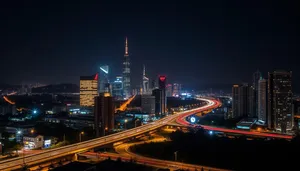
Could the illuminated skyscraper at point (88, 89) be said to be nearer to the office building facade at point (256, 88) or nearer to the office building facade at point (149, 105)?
the office building facade at point (149, 105)

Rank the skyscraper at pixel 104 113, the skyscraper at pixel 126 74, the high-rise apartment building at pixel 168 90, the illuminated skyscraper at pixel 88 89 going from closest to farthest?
the skyscraper at pixel 104 113, the illuminated skyscraper at pixel 88 89, the skyscraper at pixel 126 74, the high-rise apartment building at pixel 168 90

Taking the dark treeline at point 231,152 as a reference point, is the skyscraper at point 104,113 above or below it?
above

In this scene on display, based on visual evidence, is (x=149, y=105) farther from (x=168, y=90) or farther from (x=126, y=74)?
(x=168, y=90)

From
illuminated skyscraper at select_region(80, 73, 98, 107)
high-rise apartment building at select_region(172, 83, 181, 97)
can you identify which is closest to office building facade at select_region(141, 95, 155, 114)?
illuminated skyscraper at select_region(80, 73, 98, 107)

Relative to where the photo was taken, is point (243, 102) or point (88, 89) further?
point (88, 89)

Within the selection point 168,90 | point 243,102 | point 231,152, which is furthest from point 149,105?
point 168,90

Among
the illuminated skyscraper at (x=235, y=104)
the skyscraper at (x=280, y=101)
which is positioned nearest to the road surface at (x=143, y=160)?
the skyscraper at (x=280, y=101)

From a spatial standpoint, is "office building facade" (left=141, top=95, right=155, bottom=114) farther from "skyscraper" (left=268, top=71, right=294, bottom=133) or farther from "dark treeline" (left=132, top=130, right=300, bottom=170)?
"dark treeline" (left=132, top=130, right=300, bottom=170)
